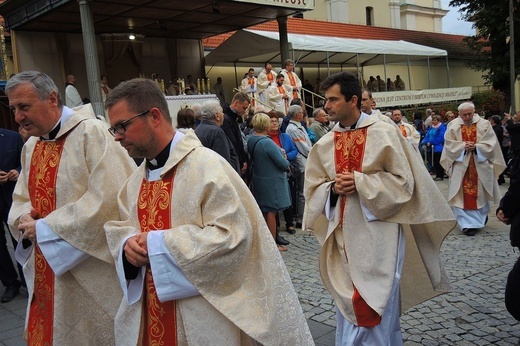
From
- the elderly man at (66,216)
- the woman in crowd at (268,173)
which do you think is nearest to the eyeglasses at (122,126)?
the elderly man at (66,216)

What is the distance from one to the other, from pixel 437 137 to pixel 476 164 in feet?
21.0

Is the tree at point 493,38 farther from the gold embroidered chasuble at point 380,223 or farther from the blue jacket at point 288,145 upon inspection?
the gold embroidered chasuble at point 380,223

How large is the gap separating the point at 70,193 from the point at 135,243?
0.88 metres

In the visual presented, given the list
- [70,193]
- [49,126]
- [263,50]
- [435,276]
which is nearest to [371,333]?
[435,276]

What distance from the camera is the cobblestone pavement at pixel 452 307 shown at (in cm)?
401

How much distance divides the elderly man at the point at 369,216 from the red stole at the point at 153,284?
1476 millimetres

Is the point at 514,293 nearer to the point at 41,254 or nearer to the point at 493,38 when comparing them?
the point at 41,254

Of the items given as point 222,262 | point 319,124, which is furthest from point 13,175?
point 319,124

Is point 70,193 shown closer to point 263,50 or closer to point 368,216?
point 368,216

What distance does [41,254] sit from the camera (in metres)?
3.02

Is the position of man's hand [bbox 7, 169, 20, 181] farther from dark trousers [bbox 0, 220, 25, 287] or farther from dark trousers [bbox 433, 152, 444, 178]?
dark trousers [bbox 433, 152, 444, 178]

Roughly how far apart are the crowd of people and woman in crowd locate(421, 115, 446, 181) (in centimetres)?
1051

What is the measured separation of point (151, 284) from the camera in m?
2.33

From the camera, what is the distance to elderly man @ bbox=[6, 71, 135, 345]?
9.00 feet
